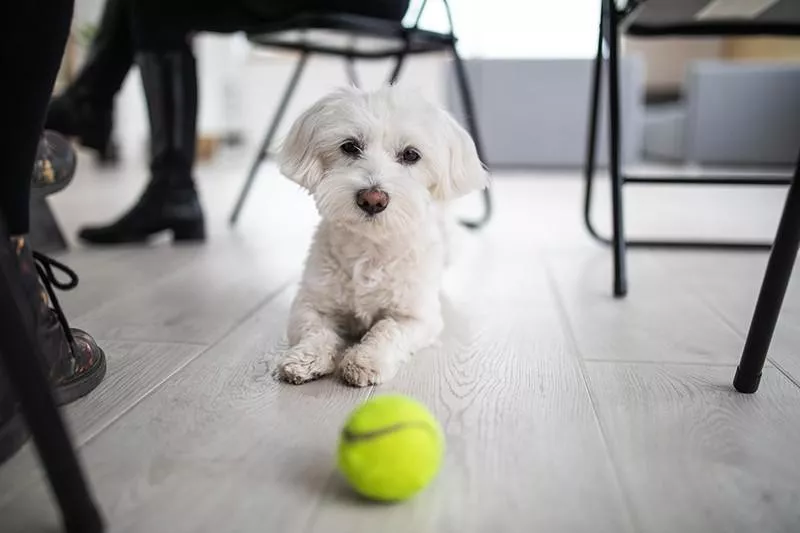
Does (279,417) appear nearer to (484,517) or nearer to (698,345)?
(484,517)

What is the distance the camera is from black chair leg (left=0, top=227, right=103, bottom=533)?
0.57 m

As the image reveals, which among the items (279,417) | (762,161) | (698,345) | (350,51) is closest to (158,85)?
(350,51)

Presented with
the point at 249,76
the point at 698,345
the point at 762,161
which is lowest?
the point at 762,161

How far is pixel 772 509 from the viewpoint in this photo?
68 cm

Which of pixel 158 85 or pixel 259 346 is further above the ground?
pixel 158 85

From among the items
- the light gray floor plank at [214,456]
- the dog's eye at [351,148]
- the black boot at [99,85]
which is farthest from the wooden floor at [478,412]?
the black boot at [99,85]

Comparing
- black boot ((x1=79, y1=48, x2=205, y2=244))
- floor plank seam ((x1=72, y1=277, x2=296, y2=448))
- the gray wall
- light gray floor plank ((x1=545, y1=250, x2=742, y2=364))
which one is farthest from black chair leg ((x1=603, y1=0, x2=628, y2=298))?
the gray wall

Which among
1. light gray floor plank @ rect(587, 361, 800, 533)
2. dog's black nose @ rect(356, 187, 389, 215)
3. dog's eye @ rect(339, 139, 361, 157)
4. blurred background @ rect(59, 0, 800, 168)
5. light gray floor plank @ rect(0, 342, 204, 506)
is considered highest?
dog's eye @ rect(339, 139, 361, 157)

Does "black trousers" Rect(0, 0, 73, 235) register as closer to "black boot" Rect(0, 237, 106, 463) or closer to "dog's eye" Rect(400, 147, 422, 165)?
"black boot" Rect(0, 237, 106, 463)

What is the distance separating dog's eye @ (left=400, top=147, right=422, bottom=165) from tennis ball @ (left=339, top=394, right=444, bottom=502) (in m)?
0.61

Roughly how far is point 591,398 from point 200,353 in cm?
63

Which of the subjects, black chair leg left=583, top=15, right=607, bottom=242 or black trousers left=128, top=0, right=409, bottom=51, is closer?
black chair leg left=583, top=15, right=607, bottom=242

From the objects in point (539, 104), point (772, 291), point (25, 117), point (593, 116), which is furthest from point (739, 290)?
point (539, 104)

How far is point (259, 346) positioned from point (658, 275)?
43.6 inches
